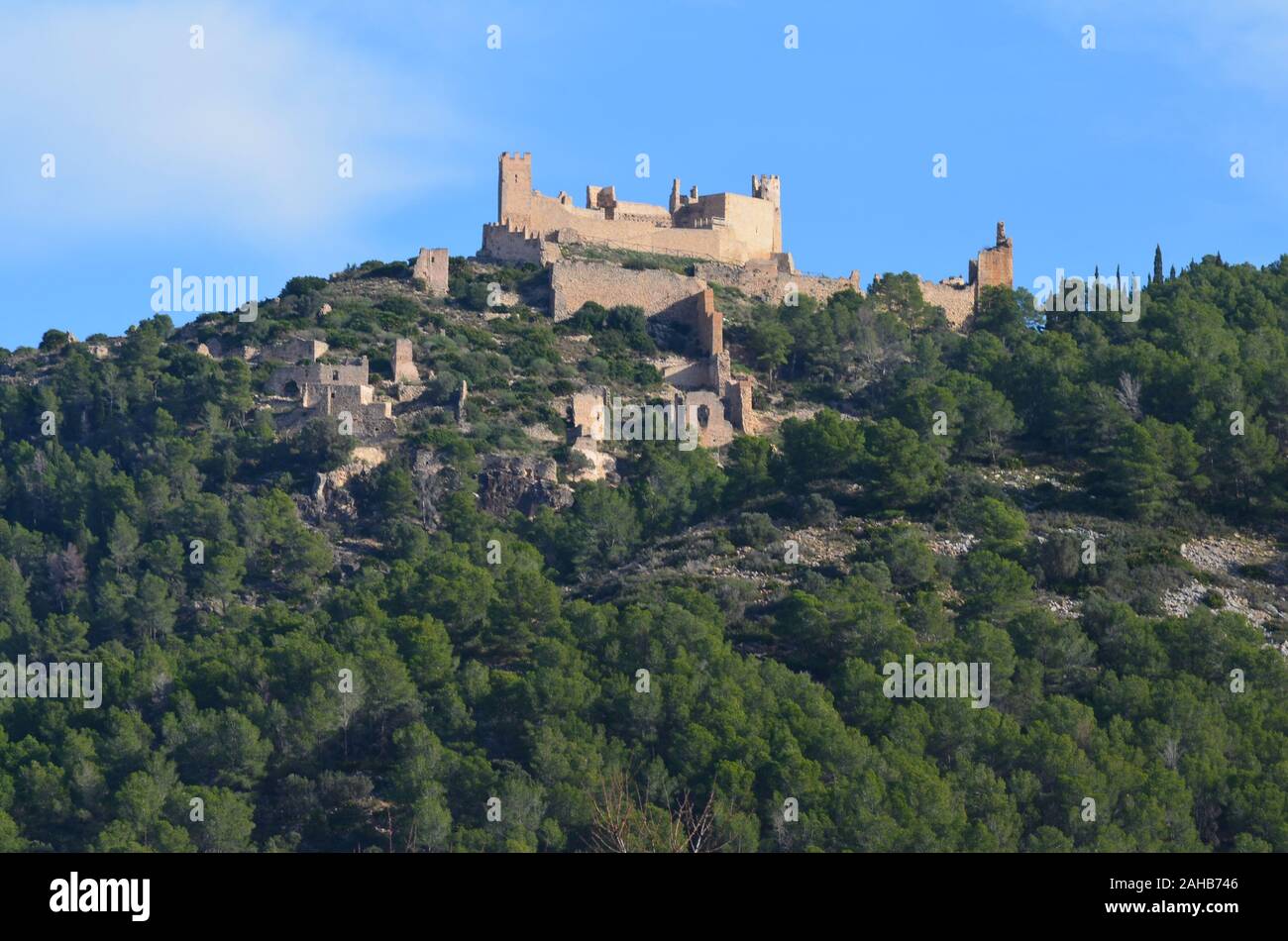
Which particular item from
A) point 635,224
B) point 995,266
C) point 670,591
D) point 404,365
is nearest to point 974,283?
point 995,266

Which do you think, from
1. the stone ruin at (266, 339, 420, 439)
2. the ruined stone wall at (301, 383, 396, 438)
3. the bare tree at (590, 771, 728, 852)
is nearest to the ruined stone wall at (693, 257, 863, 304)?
the stone ruin at (266, 339, 420, 439)

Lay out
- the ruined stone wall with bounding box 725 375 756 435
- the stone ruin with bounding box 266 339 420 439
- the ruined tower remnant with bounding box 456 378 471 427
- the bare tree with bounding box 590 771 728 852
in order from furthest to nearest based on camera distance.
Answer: the ruined stone wall with bounding box 725 375 756 435, the ruined tower remnant with bounding box 456 378 471 427, the stone ruin with bounding box 266 339 420 439, the bare tree with bounding box 590 771 728 852

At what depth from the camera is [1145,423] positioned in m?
55.0

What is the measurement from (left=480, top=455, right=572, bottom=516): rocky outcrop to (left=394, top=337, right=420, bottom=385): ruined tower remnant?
195 inches

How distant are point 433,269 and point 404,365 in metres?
8.15

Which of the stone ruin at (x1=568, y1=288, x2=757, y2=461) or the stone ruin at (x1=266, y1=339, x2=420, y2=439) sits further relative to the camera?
the stone ruin at (x1=568, y1=288, x2=757, y2=461)

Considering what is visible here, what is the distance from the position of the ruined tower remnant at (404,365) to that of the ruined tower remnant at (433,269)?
274 inches

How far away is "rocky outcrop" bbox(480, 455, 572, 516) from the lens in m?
57.0

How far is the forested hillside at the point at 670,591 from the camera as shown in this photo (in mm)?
39656

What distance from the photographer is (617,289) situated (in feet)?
224

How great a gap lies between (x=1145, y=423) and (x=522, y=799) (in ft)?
70.8

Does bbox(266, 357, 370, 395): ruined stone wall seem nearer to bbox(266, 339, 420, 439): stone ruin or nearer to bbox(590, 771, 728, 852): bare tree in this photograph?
bbox(266, 339, 420, 439): stone ruin

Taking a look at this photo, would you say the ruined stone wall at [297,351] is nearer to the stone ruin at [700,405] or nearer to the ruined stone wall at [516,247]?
the stone ruin at [700,405]
